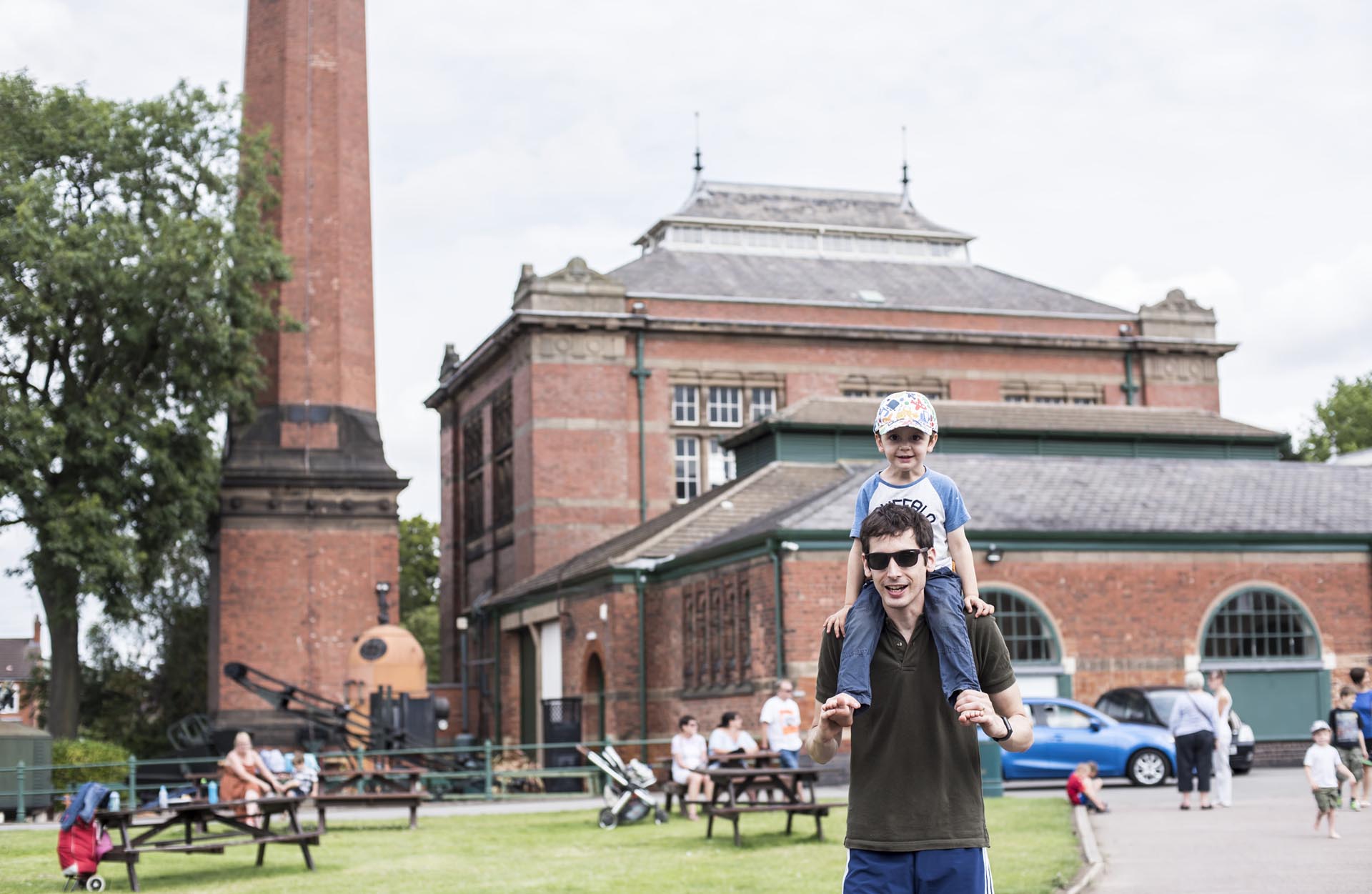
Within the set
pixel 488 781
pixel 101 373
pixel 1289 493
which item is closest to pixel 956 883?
pixel 488 781

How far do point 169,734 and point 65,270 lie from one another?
9583 mm

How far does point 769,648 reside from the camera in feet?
87.4

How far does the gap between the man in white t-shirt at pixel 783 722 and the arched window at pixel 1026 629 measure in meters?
8.17

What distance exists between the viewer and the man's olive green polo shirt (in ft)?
16.9

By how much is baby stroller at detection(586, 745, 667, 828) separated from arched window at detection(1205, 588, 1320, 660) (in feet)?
43.8

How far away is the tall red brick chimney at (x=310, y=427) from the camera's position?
33562 millimetres

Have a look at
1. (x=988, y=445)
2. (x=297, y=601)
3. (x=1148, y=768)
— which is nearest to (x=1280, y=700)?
(x=1148, y=768)

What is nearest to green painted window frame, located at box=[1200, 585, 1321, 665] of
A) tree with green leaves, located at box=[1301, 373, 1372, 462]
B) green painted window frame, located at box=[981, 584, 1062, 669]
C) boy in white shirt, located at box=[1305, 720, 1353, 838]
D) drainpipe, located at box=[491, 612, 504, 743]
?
green painted window frame, located at box=[981, 584, 1062, 669]

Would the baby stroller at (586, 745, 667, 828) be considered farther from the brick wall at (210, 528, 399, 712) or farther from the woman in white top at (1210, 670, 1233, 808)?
the brick wall at (210, 528, 399, 712)

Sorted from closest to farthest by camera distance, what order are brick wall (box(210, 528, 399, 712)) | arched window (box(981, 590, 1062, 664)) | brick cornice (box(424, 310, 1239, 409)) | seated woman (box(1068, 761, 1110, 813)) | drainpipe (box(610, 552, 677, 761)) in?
1. seated woman (box(1068, 761, 1110, 813))
2. arched window (box(981, 590, 1062, 664))
3. drainpipe (box(610, 552, 677, 761))
4. brick wall (box(210, 528, 399, 712))
5. brick cornice (box(424, 310, 1239, 409))

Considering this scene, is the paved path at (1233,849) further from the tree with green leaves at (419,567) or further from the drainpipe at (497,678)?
the tree with green leaves at (419,567)

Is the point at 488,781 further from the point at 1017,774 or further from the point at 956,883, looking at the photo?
the point at 956,883

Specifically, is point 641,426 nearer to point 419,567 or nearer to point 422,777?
point 422,777

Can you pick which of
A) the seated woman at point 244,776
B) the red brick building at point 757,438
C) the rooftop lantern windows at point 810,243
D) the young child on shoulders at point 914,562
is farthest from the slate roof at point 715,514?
the young child on shoulders at point 914,562
